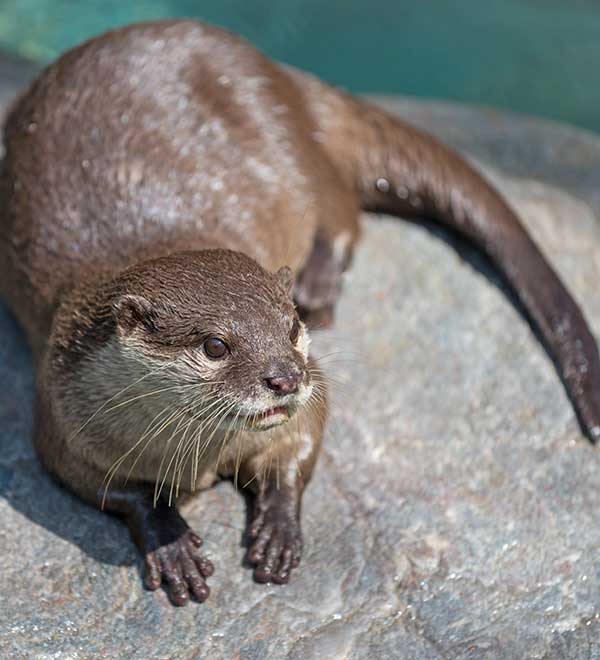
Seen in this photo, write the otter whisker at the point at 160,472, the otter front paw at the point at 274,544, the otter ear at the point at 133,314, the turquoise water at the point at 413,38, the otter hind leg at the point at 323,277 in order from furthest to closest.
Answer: the turquoise water at the point at 413,38 < the otter hind leg at the point at 323,277 < the otter front paw at the point at 274,544 < the otter whisker at the point at 160,472 < the otter ear at the point at 133,314

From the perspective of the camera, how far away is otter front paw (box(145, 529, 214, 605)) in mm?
2301

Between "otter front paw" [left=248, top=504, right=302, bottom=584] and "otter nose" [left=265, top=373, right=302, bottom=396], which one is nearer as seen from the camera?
"otter nose" [left=265, top=373, right=302, bottom=396]

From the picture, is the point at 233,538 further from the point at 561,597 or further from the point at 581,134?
the point at 581,134

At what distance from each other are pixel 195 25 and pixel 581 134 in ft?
4.80

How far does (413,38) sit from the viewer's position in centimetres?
596

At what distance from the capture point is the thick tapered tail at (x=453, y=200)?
3.04 m

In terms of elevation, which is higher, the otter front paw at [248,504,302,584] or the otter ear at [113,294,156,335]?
the otter ear at [113,294,156,335]

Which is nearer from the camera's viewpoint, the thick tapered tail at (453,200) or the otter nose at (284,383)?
the otter nose at (284,383)

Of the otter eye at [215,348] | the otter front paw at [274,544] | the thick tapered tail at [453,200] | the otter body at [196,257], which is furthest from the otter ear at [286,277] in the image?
the thick tapered tail at [453,200]

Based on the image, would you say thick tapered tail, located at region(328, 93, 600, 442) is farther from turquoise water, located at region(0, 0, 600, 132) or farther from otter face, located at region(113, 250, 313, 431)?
turquoise water, located at region(0, 0, 600, 132)

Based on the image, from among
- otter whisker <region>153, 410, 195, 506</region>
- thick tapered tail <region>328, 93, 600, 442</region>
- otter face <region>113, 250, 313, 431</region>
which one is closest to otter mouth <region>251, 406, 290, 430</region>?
otter face <region>113, 250, 313, 431</region>

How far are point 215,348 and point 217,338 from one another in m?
0.02

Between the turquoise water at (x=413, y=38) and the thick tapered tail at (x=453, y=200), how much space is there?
2420mm

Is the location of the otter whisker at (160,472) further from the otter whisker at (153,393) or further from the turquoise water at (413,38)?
the turquoise water at (413,38)
